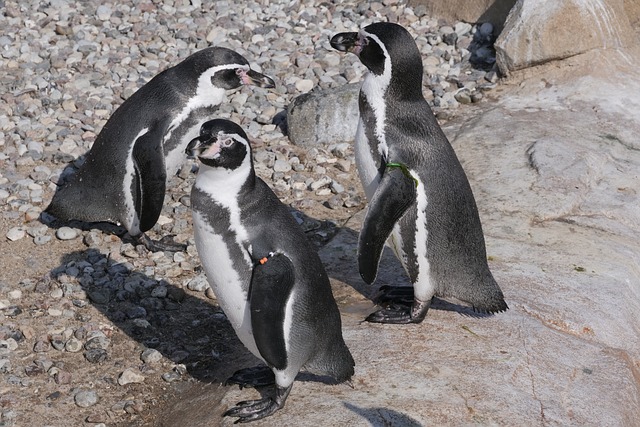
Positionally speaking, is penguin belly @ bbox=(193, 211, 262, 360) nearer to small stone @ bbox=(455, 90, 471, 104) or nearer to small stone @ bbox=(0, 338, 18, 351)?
small stone @ bbox=(0, 338, 18, 351)

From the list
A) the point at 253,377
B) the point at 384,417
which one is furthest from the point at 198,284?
the point at 384,417

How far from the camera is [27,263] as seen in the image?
5.24 meters

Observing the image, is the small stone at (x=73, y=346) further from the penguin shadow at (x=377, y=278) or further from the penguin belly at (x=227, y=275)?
the penguin shadow at (x=377, y=278)

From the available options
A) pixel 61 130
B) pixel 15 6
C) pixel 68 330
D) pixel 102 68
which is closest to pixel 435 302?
pixel 68 330

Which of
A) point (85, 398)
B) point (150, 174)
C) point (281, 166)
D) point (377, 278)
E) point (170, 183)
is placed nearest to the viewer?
point (85, 398)

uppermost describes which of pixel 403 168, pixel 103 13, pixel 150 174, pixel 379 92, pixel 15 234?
pixel 379 92

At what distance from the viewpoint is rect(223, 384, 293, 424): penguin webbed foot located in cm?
373

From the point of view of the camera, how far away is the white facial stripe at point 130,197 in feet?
17.7

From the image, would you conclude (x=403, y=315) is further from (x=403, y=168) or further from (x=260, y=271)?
(x=260, y=271)

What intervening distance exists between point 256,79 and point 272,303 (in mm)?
2054

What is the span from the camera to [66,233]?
5535 millimetres

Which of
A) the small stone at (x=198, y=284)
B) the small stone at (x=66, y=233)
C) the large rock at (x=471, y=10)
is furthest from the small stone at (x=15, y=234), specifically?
the large rock at (x=471, y=10)

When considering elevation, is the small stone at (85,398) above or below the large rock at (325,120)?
below

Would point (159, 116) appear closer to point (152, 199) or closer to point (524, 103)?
point (152, 199)
